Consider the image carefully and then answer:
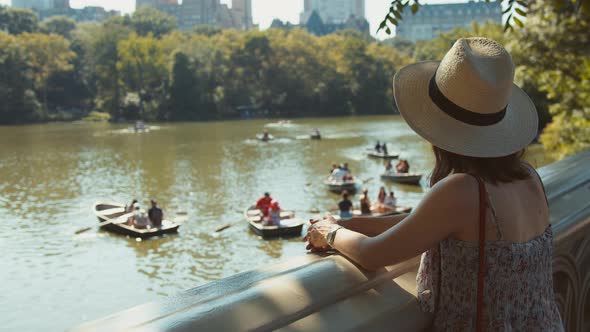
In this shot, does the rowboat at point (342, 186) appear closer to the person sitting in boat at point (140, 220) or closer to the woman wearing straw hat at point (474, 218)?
the person sitting in boat at point (140, 220)

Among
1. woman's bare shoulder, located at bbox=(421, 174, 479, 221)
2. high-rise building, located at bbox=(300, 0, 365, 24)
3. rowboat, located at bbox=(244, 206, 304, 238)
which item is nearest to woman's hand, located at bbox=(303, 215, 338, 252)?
woman's bare shoulder, located at bbox=(421, 174, 479, 221)

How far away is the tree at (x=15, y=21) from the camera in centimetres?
6122

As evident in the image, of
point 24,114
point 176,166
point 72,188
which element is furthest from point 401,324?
point 24,114

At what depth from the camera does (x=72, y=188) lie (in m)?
19.5

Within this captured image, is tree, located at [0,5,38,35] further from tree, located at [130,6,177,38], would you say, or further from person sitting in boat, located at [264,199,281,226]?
person sitting in boat, located at [264,199,281,226]

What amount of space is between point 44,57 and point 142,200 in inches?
1531

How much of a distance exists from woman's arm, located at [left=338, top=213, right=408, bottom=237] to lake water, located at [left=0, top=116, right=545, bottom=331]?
2.02 feet

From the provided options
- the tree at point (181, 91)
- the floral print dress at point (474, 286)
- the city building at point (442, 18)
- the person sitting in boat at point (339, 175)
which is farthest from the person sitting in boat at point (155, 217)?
the city building at point (442, 18)

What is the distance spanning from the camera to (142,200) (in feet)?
57.3

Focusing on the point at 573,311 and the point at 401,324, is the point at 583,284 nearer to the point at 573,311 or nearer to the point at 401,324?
the point at 573,311

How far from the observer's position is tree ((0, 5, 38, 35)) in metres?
61.2

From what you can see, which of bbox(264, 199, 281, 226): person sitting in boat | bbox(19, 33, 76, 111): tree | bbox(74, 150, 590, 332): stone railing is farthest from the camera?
bbox(19, 33, 76, 111): tree

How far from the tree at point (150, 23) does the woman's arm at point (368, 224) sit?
2798 inches

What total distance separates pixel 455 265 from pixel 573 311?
738 mm
